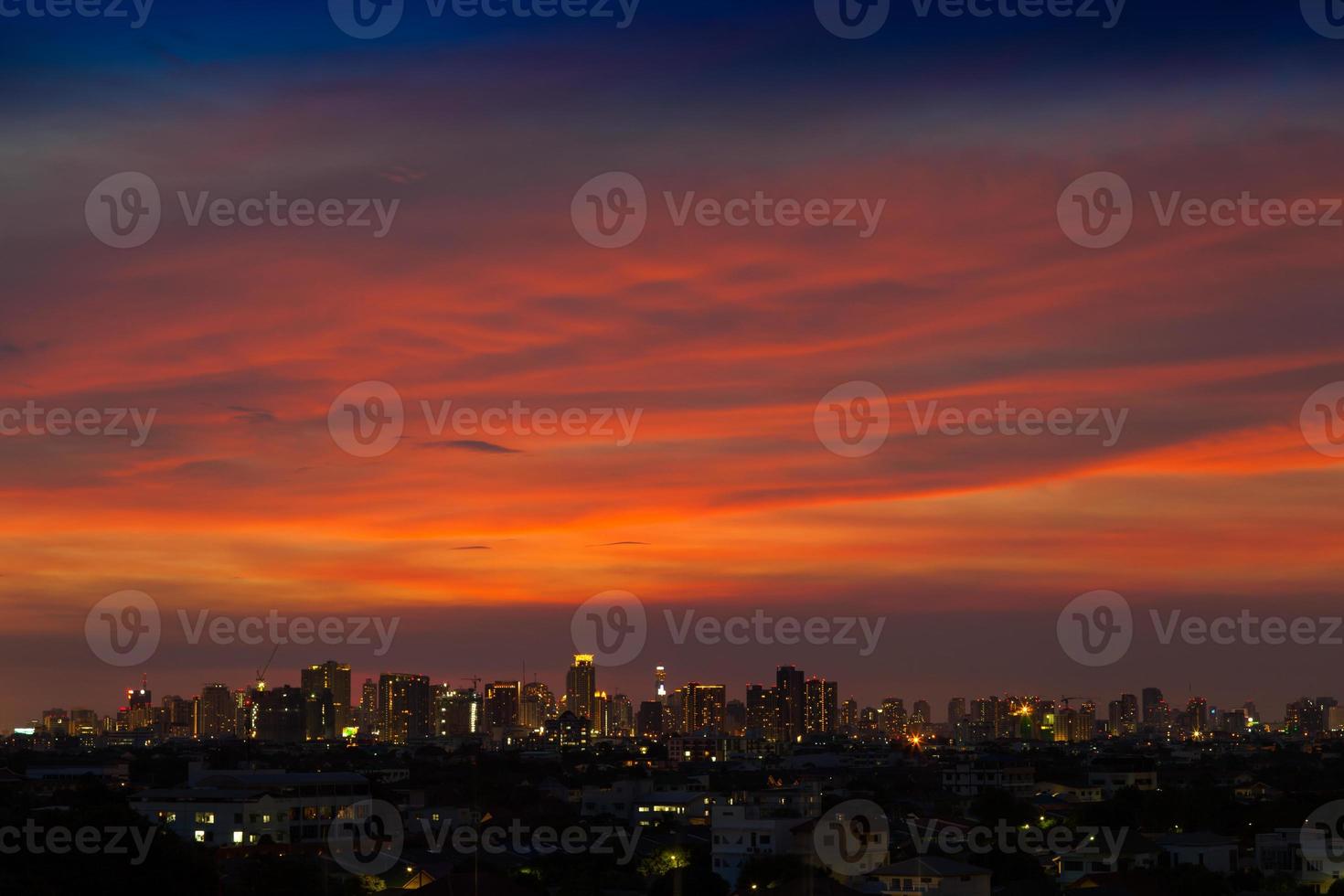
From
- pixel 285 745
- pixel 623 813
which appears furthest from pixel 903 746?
pixel 623 813

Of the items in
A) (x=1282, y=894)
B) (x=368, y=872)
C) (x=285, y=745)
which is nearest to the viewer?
(x=1282, y=894)

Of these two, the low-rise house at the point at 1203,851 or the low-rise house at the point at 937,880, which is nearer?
the low-rise house at the point at 937,880

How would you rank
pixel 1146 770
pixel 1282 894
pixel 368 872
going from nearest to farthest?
pixel 1282 894 → pixel 368 872 → pixel 1146 770

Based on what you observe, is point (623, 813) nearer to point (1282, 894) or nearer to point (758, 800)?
point (758, 800)

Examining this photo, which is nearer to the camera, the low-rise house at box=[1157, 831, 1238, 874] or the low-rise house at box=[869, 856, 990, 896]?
the low-rise house at box=[869, 856, 990, 896]

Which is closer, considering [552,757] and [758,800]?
[758,800]

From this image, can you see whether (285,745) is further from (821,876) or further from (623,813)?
(821,876)

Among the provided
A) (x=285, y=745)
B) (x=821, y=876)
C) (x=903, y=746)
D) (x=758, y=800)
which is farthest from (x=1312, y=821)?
(x=285, y=745)

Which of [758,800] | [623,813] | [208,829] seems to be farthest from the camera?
[623,813]

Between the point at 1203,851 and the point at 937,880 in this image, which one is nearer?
the point at 937,880
